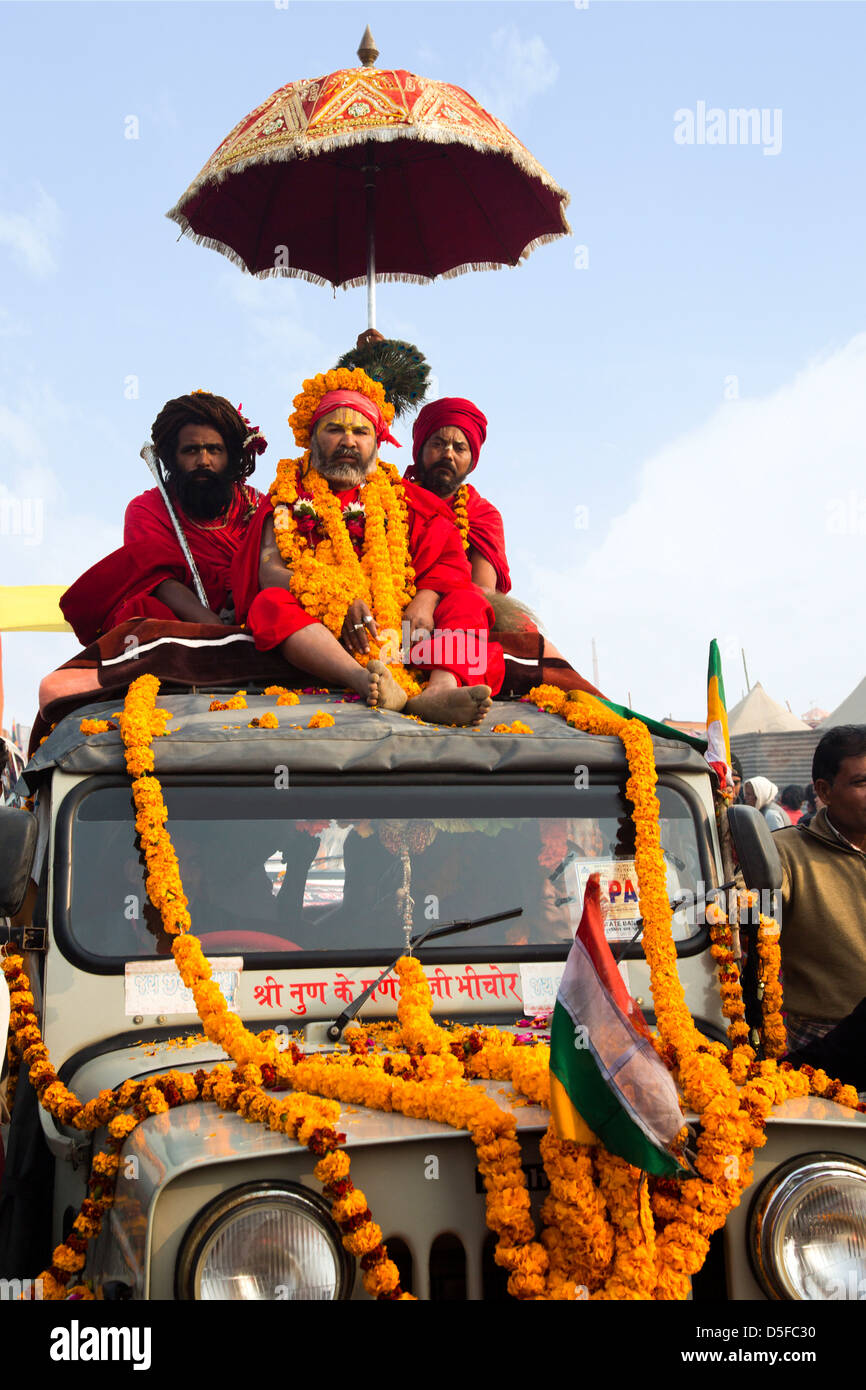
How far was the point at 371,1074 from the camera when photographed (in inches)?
98.8

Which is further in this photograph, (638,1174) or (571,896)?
(571,896)

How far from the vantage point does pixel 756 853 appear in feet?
10.3

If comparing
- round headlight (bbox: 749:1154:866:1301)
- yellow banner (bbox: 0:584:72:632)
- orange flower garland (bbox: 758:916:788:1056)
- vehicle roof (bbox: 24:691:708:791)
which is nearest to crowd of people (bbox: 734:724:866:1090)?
orange flower garland (bbox: 758:916:788:1056)

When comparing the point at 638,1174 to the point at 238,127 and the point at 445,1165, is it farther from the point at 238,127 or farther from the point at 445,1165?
the point at 238,127

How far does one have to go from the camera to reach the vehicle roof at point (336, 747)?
3.14 metres

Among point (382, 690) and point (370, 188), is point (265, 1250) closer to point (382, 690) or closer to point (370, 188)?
point (382, 690)

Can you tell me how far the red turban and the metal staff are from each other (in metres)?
1.16

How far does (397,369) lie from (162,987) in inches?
136

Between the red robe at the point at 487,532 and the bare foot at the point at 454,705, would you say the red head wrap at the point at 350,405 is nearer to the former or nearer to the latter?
the red robe at the point at 487,532

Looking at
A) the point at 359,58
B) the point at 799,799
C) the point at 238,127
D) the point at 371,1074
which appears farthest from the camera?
the point at 799,799

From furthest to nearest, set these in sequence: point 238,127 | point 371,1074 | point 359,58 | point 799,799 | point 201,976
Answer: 1. point 799,799
2. point 359,58
3. point 238,127
4. point 201,976
5. point 371,1074

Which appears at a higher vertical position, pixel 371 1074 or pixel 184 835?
pixel 184 835

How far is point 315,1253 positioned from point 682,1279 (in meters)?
0.72
